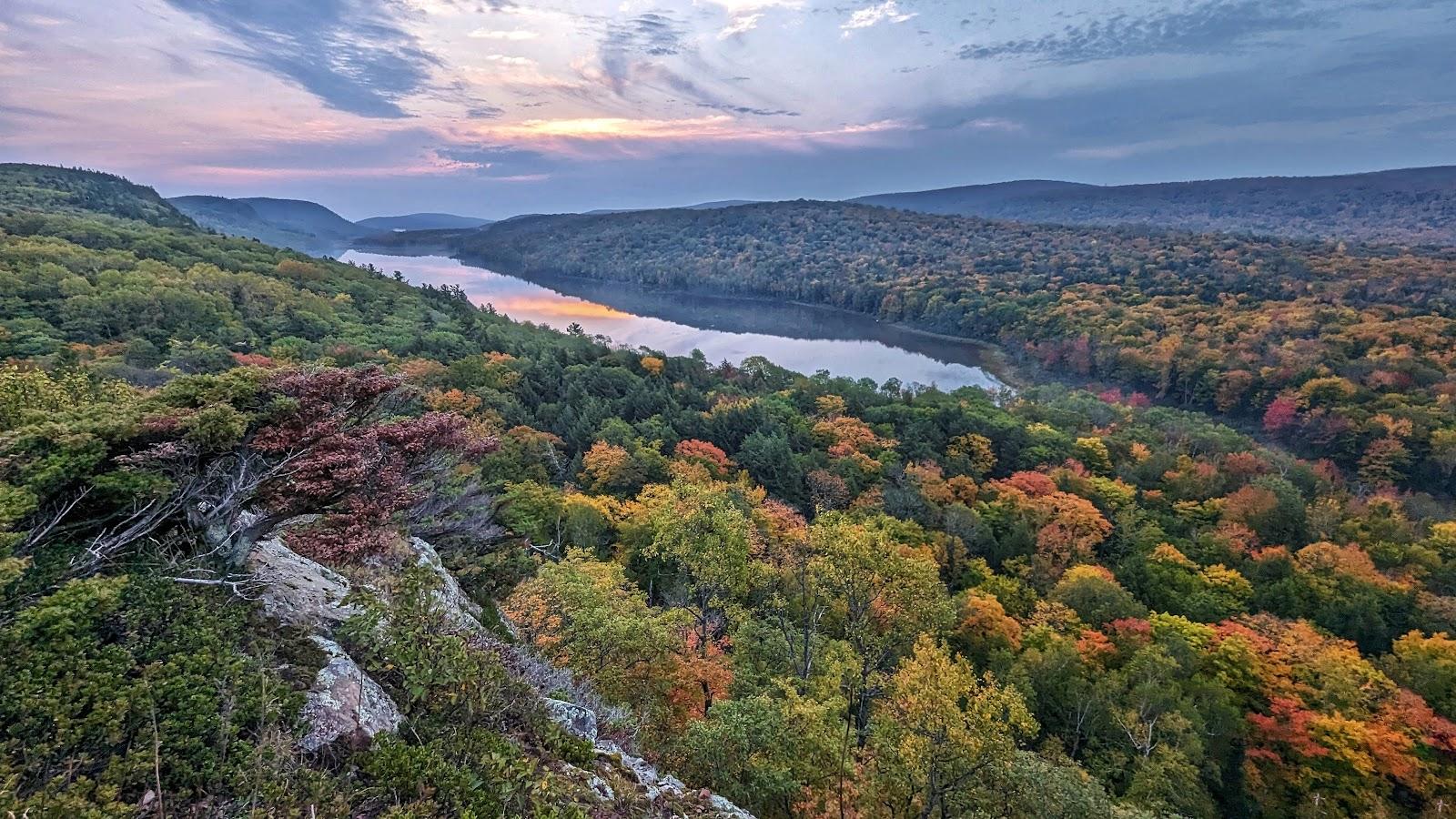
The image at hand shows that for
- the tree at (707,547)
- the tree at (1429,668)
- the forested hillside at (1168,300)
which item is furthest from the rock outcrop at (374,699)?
the forested hillside at (1168,300)

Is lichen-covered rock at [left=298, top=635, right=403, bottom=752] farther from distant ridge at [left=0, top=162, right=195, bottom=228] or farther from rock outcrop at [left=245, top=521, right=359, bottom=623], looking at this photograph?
distant ridge at [left=0, top=162, right=195, bottom=228]

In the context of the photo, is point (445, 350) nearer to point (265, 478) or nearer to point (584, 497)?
point (584, 497)

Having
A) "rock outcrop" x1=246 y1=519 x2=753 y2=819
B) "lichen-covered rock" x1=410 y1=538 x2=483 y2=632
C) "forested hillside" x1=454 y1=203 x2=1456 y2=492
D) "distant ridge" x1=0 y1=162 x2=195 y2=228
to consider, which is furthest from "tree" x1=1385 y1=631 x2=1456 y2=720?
"distant ridge" x1=0 y1=162 x2=195 y2=228

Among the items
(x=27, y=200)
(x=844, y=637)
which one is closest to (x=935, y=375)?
(x=844, y=637)

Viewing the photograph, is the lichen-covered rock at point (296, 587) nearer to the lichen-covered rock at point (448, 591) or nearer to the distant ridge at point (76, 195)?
the lichen-covered rock at point (448, 591)

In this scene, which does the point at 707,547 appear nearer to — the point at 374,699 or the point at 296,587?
the point at 296,587
